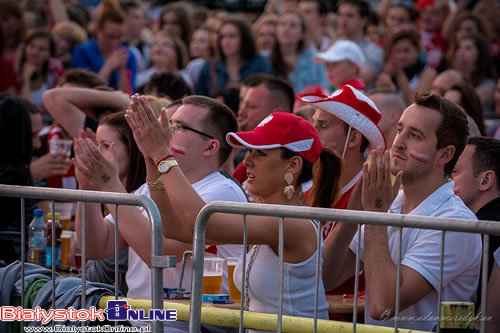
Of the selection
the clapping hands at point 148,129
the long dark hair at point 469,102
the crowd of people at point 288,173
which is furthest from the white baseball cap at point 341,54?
the clapping hands at point 148,129

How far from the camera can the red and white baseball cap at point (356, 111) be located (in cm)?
559

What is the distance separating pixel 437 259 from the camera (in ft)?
13.4

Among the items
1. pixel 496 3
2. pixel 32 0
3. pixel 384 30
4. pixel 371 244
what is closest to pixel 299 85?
pixel 384 30

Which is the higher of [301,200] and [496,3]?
[496,3]

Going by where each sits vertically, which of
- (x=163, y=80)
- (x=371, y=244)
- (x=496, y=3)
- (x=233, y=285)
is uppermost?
(x=496, y=3)

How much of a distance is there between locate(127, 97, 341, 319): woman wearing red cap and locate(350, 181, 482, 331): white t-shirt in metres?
0.42

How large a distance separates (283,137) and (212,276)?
84 cm

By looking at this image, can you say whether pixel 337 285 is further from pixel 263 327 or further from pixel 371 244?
pixel 263 327

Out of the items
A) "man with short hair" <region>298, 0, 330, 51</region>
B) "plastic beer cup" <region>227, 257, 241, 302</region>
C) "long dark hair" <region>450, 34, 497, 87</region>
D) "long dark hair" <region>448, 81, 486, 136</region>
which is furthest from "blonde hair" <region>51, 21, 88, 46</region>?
"plastic beer cup" <region>227, 257, 241, 302</region>

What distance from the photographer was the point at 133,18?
1275 cm

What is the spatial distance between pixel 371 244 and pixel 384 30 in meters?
8.98

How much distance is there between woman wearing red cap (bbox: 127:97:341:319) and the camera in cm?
418

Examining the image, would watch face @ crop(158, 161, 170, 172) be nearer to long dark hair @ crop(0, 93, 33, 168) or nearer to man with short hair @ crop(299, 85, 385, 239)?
man with short hair @ crop(299, 85, 385, 239)

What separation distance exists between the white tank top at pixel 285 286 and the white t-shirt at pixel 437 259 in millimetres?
323
